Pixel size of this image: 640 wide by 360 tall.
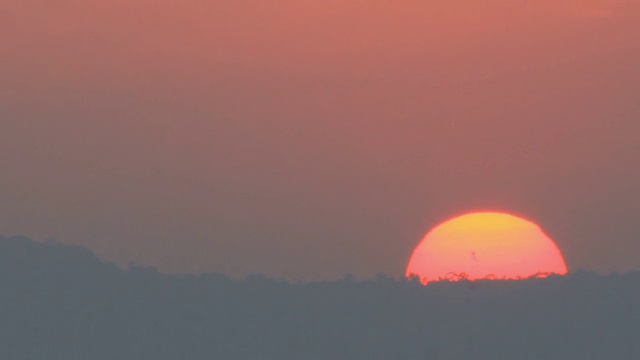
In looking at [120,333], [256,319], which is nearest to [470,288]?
Answer: [256,319]

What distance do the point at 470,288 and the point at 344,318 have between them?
302 cm

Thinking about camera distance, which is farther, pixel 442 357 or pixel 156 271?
pixel 156 271

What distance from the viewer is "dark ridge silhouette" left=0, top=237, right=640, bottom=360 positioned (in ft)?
139

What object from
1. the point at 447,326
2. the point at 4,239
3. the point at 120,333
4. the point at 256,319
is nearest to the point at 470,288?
the point at 447,326

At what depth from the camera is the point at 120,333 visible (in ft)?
142

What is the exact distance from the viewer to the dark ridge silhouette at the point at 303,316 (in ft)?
139

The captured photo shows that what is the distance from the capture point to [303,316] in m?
43.8

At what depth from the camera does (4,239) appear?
46.5 m

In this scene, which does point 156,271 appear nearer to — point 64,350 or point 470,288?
point 64,350

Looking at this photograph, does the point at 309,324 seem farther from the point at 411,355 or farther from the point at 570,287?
the point at 570,287

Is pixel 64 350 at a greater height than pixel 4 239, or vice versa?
pixel 4 239

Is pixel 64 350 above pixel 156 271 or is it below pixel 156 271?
below

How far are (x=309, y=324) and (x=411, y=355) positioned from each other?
2539mm

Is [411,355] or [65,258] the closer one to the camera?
[411,355]
